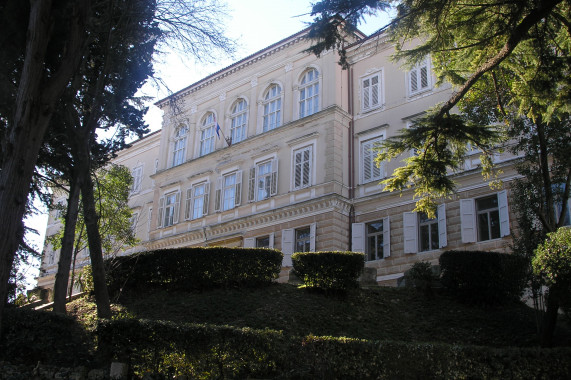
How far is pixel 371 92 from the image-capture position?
2750 cm

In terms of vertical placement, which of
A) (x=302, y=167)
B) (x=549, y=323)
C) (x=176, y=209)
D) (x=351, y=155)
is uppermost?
(x=351, y=155)

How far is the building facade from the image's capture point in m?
22.8

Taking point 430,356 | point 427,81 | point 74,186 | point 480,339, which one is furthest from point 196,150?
point 430,356

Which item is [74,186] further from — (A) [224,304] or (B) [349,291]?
(B) [349,291]

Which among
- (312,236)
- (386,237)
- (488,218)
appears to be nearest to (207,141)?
(312,236)

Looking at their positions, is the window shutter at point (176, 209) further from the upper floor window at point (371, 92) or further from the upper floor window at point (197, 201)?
the upper floor window at point (371, 92)

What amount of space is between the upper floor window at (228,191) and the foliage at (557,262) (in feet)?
66.0

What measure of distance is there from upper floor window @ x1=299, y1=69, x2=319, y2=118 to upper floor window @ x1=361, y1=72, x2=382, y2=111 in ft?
7.70

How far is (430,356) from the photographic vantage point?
33.2ft

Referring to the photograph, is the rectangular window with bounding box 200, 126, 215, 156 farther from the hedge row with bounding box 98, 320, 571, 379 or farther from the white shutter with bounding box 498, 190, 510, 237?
the hedge row with bounding box 98, 320, 571, 379

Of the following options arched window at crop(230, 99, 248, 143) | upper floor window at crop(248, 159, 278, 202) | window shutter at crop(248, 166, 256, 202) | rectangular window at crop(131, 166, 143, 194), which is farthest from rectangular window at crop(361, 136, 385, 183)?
rectangular window at crop(131, 166, 143, 194)

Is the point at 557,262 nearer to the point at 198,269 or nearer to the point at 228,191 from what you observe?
the point at 198,269

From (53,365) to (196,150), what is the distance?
24538 millimetres

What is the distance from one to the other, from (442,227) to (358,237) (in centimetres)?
396
